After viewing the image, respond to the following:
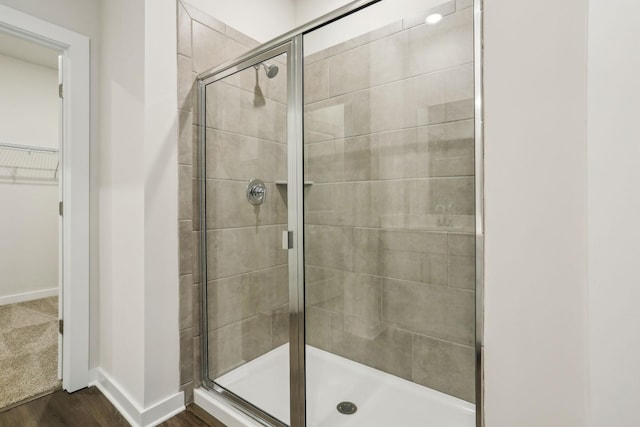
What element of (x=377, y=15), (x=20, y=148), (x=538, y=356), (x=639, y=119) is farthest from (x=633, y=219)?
(x=20, y=148)


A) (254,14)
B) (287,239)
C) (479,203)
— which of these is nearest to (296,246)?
(287,239)

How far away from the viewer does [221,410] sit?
4.77ft

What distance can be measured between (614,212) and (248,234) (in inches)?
55.3

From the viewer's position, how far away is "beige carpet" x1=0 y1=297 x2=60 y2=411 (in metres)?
1.64

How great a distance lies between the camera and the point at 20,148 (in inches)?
123

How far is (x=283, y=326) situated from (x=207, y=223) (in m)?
0.70

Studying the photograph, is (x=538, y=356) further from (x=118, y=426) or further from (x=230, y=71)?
(x=118, y=426)

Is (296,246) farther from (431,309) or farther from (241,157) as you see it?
(431,309)

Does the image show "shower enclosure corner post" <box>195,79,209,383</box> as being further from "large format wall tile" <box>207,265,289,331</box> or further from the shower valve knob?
the shower valve knob

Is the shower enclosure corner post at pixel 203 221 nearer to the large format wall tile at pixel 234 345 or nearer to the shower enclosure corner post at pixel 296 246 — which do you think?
the large format wall tile at pixel 234 345

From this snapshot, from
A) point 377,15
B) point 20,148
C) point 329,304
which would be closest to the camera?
point 377,15

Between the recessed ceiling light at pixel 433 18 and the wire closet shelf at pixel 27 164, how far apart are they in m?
4.01

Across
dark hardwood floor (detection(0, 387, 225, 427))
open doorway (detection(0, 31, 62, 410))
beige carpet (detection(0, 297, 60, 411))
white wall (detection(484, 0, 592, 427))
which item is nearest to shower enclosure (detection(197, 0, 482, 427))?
dark hardwood floor (detection(0, 387, 225, 427))

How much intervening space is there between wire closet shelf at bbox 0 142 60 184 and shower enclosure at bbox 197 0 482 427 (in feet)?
9.62
